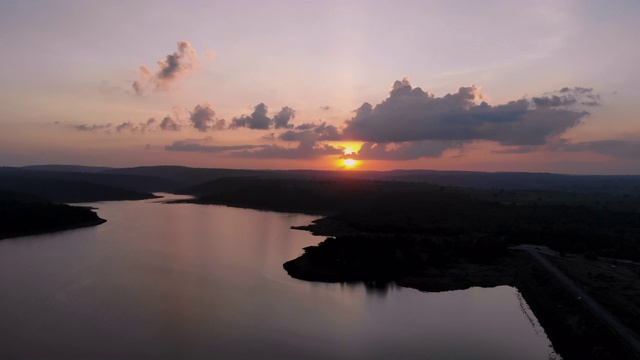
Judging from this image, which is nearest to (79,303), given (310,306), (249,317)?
(249,317)

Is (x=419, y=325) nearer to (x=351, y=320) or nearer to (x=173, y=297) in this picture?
(x=351, y=320)

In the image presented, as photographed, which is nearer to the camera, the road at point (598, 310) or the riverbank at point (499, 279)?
the road at point (598, 310)

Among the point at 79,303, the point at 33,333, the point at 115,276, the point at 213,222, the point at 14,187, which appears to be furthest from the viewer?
the point at 14,187

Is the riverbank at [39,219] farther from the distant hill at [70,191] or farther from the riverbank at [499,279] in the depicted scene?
the distant hill at [70,191]

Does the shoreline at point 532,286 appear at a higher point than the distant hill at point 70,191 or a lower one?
lower

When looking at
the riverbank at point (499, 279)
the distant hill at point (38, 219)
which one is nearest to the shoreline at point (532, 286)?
the riverbank at point (499, 279)

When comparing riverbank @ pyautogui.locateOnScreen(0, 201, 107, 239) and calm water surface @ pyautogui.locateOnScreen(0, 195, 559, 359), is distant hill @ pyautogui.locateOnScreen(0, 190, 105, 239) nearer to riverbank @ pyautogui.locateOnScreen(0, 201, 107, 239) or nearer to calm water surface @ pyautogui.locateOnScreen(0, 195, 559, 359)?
riverbank @ pyautogui.locateOnScreen(0, 201, 107, 239)

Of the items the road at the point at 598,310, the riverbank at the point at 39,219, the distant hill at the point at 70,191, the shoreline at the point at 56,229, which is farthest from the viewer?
the distant hill at the point at 70,191

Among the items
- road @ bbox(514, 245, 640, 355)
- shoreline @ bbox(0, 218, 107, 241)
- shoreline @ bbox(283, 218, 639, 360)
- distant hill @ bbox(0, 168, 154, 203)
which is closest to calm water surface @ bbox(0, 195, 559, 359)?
shoreline @ bbox(283, 218, 639, 360)

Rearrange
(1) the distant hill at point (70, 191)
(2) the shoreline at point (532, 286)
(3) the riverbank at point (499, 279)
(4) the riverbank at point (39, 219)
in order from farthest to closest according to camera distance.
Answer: (1) the distant hill at point (70, 191) < (4) the riverbank at point (39, 219) < (3) the riverbank at point (499, 279) < (2) the shoreline at point (532, 286)
